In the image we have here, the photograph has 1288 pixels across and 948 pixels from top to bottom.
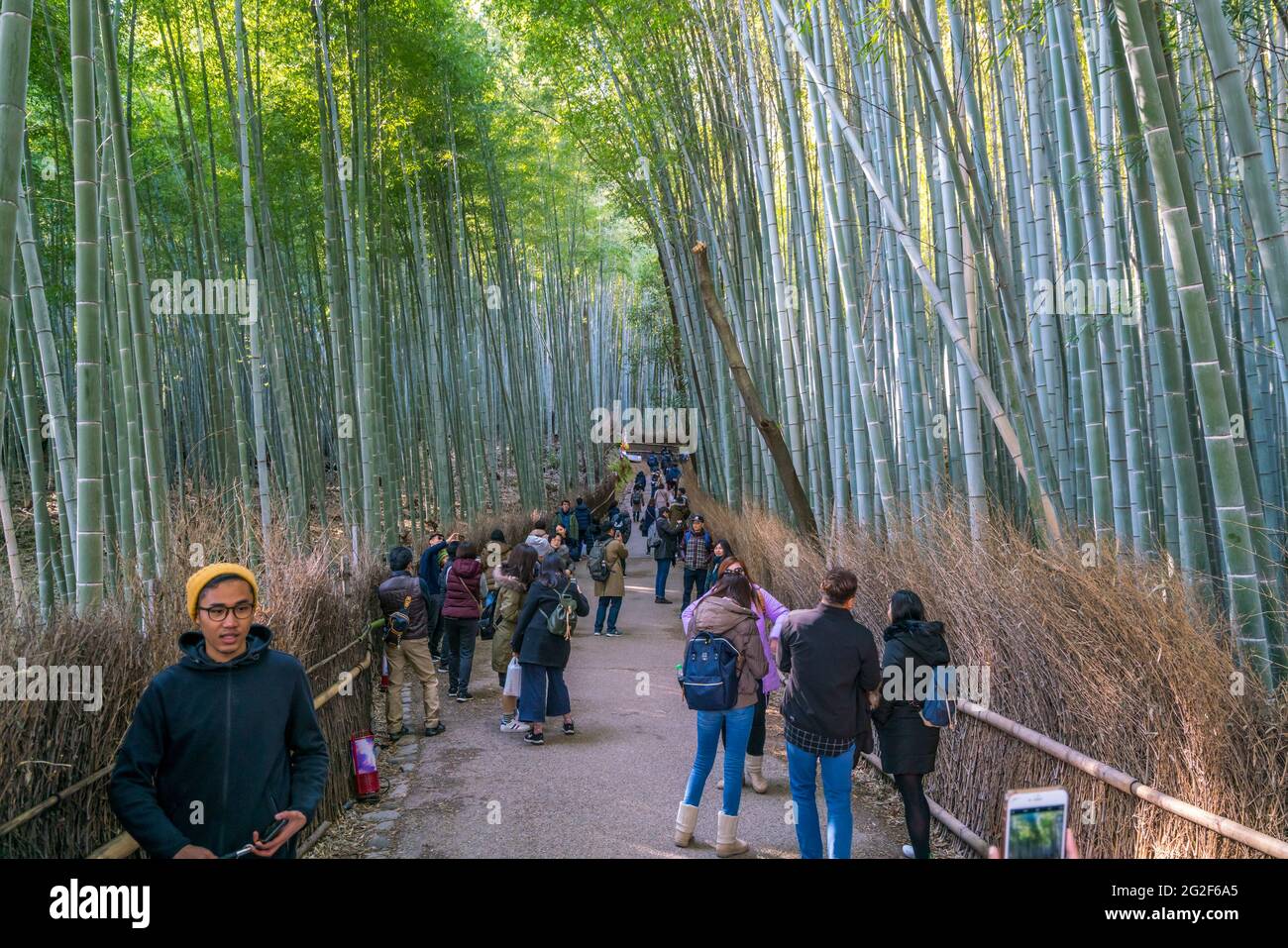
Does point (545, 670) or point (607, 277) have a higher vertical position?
point (607, 277)

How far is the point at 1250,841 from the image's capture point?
2186mm

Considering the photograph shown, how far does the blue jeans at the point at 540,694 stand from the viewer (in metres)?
5.25

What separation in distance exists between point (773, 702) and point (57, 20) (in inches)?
248

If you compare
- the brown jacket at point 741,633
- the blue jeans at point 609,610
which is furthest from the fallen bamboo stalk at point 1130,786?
the blue jeans at point 609,610

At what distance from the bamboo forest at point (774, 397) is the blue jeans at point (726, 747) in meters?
0.03

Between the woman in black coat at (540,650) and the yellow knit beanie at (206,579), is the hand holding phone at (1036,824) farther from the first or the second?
the woman in black coat at (540,650)

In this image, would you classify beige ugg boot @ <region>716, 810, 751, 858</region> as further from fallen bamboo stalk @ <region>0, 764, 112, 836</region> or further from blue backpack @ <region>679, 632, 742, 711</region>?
fallen bamboo stalk @ <region>0, 764, 112, 836</region>

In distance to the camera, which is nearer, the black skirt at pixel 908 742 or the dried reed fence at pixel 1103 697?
the dried reed fence at pixel 1103 697

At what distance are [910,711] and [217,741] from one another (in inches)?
86.7

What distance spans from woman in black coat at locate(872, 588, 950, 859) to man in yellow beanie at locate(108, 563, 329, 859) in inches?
76.5

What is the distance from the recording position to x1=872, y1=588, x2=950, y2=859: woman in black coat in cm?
324

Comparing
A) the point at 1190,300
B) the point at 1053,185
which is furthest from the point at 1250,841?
the point at 1053,185

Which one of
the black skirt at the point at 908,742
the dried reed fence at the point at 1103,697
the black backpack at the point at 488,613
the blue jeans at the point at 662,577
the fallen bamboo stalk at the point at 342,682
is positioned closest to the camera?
the dried reed fence at the point at 1103,697
